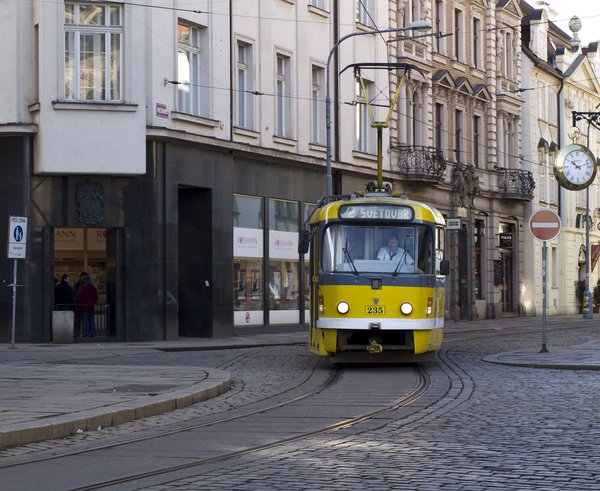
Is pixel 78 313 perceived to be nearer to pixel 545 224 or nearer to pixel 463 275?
pixel 545 224

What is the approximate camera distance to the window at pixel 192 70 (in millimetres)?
34188

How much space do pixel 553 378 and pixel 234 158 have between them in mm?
17784

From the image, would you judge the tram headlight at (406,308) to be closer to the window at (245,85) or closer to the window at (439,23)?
the window at (245,85)

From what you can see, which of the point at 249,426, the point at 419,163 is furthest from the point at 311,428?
the point at 419,163

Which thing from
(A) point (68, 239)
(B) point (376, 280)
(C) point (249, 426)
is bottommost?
(C) point (249, 426)

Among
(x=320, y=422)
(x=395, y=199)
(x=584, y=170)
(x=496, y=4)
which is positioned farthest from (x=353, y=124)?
(x=320, y=422)

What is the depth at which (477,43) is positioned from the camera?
183 ft

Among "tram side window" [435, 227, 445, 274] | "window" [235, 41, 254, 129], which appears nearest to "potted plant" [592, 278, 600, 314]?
"window" [235, 41, 254, 129]

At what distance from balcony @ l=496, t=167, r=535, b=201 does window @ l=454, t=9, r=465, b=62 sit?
5.44 metres

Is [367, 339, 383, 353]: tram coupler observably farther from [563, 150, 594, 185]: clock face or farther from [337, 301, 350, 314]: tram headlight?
[563, 150, 594, 185]: clock face

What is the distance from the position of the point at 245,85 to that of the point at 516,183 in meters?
22.5

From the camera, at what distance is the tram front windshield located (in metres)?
21.5

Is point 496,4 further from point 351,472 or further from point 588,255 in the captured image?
point 351,472

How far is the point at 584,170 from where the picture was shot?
122 feet
